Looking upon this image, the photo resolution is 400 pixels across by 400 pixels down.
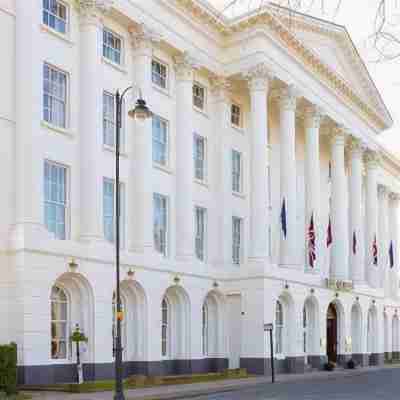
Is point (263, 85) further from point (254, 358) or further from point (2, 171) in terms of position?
point (2, 171)

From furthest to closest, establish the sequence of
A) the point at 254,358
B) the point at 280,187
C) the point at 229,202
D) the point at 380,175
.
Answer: the point at 380,175 < the point at 280,187 < the point at 229,202 < the point at 254,358

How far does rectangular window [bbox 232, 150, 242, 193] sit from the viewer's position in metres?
42.5

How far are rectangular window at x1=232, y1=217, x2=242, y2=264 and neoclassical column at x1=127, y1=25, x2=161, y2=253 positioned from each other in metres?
8.42

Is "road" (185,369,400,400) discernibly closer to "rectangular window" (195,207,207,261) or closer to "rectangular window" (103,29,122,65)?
"rectangular window" (195,207,207,261)

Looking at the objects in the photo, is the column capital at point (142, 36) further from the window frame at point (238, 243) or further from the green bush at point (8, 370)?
the green bush at point (8, 370)

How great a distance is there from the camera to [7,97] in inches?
1102

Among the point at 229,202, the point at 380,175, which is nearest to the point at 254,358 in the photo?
the point at 229,202

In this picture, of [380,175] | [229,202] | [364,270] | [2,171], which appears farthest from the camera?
[380,175]

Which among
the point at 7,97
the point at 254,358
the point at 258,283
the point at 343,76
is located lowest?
the point at 254,358

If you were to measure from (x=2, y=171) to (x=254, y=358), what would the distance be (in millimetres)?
17633

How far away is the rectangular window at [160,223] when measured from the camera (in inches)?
1425

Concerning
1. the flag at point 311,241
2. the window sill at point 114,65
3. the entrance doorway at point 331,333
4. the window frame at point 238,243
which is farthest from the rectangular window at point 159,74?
the entrance doorway at point 331,333

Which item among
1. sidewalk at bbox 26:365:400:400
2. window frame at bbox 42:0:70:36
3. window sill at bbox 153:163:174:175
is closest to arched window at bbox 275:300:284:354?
sidewalk at bbox 26:365:400:400

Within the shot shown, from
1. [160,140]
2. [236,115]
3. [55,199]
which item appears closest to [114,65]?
[160,140]
